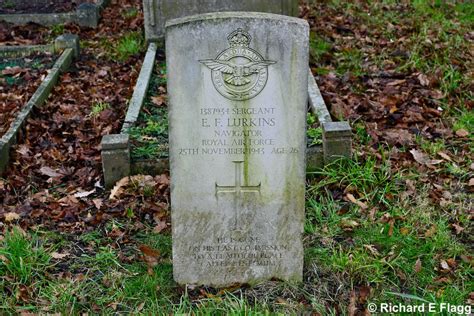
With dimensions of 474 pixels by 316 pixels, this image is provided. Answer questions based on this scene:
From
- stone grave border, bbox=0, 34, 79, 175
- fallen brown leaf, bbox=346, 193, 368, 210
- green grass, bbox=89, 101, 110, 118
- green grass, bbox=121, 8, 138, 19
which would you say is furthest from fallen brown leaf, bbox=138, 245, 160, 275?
green grass, bbox=121, 8, 138, 19

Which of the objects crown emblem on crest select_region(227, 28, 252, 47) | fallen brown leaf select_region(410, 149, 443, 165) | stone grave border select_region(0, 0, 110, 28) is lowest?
fallen brown leaf select_region(410, 149, 443, 165)

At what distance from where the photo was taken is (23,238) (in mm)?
4484

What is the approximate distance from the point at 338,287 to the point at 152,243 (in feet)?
4.57

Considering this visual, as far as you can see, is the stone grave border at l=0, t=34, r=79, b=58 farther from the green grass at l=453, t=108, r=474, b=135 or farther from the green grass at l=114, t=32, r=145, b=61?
the green grass at l=453, t=108, r=474, b=135

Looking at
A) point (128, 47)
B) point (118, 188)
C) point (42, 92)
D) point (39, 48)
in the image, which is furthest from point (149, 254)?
point (39, 48)

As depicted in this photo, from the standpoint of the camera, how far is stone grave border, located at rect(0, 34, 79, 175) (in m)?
5.97

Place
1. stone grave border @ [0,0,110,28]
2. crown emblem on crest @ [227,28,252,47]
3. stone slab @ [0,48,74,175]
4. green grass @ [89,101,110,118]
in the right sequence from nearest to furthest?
crown emblem on crest @ [227,28,252,47]
stone slab @ [0,48,74,175]
green grass @ [89,101,110,118]
stone grave border @ [0,0,110,28]

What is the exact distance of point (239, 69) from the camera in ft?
12.3

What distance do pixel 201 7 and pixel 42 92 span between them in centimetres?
246

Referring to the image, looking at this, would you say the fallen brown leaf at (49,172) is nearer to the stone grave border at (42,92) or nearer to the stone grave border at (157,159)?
the stone grave border at (42,92)

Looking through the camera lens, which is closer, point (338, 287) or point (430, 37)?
point (338, 287)

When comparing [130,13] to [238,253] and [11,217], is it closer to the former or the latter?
[11,217]

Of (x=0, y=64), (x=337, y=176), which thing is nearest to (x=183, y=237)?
(x=337, y=176)

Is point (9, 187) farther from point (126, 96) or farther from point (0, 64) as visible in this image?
point (0, 64)
